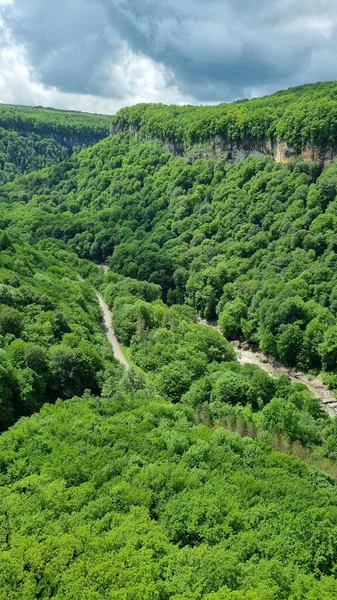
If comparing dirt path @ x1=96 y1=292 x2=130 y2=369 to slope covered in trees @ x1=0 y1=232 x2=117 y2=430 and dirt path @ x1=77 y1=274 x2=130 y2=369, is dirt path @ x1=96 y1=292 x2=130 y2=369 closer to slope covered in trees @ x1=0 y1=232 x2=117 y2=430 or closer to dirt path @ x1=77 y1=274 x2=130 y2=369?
dirt path @ x1=77 y1=274 x2=130 y2=369

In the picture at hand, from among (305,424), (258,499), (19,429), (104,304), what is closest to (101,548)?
(258,499)

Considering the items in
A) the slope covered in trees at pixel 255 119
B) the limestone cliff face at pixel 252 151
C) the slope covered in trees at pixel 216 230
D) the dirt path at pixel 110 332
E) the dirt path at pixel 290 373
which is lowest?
the dirt path at pixel 290 373

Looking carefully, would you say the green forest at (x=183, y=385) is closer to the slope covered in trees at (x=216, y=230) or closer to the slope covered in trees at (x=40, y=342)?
the slope covered in trees at (x=40, y=342)

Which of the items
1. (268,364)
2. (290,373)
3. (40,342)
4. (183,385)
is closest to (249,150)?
(268,364)

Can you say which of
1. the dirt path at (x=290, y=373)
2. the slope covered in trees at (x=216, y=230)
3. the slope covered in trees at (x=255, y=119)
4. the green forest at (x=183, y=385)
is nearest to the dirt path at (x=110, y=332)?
the green forest at (x=183, y=385)

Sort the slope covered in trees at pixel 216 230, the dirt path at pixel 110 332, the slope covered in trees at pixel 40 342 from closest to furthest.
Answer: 1. the slope covered in trees at pixel 40 342
2. the dirt path at pixel 110 332
3. the slope covered in trees at pixel 216 230
